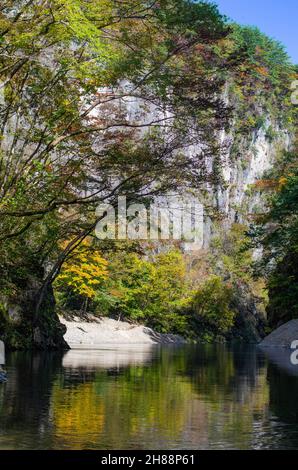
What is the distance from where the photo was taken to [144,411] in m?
8.36

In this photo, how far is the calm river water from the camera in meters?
6.28

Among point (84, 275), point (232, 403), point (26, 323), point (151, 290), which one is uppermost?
point (84, 275)

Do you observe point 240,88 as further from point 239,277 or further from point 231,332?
point 231,332

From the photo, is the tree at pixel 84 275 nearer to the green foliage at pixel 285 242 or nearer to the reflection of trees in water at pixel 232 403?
the green foliage at pixel 285 242

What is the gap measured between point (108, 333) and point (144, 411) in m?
38.6

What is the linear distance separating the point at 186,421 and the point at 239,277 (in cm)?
7475

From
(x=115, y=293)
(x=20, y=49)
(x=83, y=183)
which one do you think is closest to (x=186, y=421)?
(x=20, y=49)

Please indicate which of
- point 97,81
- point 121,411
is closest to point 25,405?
point 121,411

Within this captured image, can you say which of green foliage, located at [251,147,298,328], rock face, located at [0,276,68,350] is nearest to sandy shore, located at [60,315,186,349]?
rock face, located at [0,276,68,350]

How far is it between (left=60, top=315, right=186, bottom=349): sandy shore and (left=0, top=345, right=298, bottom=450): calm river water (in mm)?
25090

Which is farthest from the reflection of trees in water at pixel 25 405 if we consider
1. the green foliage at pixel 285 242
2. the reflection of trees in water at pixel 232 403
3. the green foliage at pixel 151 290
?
the green foliage at pixel 151 290

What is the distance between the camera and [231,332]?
70.8 m

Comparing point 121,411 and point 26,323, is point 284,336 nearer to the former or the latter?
point 26,323

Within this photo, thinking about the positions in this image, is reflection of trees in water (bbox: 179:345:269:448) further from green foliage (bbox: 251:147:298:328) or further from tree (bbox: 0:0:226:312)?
green foliage (bbox: 251:147:298:328)
